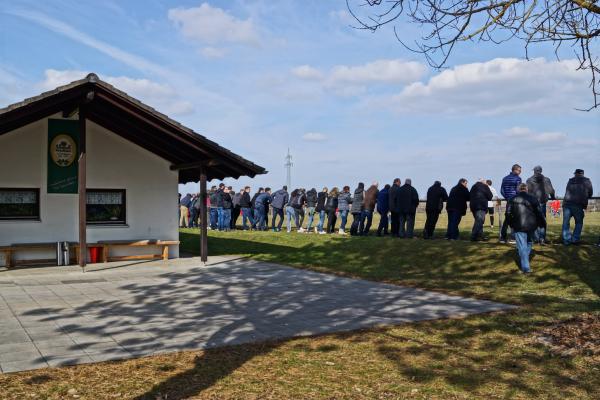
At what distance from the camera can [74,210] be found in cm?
1423

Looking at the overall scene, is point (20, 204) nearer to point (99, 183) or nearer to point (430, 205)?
point (99, 183)

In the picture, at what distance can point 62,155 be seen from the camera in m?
14.0

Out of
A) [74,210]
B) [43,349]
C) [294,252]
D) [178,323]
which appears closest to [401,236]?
[294,252]

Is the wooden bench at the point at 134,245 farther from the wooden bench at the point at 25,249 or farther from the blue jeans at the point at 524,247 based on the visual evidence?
the blue jeans at the point at 524,247

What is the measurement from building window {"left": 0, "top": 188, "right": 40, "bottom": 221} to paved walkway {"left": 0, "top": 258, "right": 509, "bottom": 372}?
1.67 m

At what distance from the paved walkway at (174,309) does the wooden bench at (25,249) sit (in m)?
0.73

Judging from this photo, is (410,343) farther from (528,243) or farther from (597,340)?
(528,243)

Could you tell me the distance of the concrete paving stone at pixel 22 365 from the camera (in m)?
5.30

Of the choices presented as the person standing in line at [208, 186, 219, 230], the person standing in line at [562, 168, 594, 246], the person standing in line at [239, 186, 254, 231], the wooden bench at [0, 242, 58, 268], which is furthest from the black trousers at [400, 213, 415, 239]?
the wooden bench at [0, 242, 58, 268]

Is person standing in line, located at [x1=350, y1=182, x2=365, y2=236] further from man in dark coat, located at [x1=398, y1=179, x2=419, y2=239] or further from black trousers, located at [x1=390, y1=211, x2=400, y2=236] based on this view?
man in dark coat, located at [x1=398, y1=179, x2=419, y2=239]

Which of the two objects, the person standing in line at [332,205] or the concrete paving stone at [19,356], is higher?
the person standing in line at [332,205]

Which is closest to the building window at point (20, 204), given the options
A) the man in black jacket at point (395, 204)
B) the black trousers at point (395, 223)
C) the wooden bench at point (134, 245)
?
the wooden bench at point (134, 245)

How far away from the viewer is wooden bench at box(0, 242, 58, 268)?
13070 millimetres

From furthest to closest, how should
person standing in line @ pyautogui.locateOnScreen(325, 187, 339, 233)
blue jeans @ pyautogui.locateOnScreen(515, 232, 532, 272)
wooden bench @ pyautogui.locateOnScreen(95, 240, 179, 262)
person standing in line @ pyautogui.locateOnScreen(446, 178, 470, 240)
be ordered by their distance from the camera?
person standing in line @ pyautogui.locateOnScreen(325, 187, 339, 233)
person standing in line @ pyautogui.locateOnScreen(446, 178, 470, 240)
wooden bench @ pyautogui.locateOnScreen(95, 240, 179, 262)
blue jeans @ pyautogui.locateOnScreen(515, 232, 532, 272)
